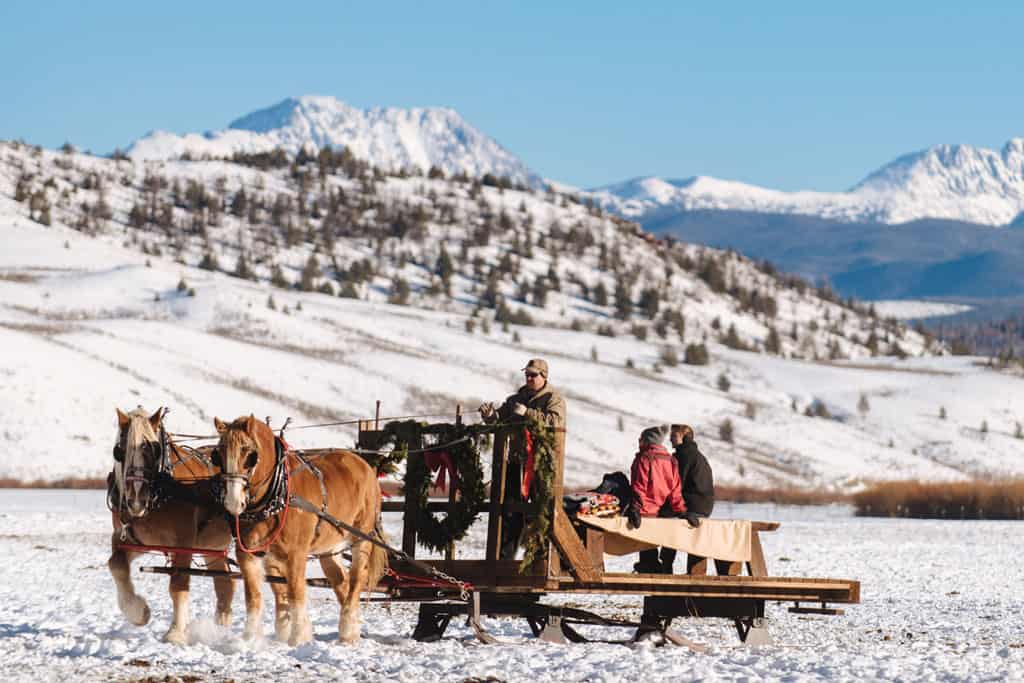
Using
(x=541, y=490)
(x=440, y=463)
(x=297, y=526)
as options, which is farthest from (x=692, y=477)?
(x=297, y=526)

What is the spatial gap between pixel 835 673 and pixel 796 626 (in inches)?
225

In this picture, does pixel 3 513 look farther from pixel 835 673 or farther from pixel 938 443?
pixel 938 443

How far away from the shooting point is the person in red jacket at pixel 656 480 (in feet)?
52.9

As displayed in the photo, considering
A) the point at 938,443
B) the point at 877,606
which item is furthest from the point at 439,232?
the point at 877,606

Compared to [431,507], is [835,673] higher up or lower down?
lower down

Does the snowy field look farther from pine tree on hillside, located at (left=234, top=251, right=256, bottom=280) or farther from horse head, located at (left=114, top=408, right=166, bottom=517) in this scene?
pine tree on hillside, located at (left=234, top=251, right=256, bottom=280)

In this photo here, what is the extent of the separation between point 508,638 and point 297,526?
370cm

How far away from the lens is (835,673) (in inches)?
563

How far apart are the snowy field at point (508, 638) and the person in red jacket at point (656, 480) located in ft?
4.74

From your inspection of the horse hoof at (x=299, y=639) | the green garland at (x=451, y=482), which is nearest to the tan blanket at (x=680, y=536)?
the green garland at (x=451, y=482)

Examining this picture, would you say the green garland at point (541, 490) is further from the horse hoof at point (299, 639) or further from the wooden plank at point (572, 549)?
the horse hoof at point (299, 639)

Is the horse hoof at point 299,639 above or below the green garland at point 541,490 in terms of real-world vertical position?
below

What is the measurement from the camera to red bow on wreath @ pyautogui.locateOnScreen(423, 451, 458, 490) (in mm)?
15938

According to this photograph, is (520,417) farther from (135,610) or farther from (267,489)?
(135,610)
